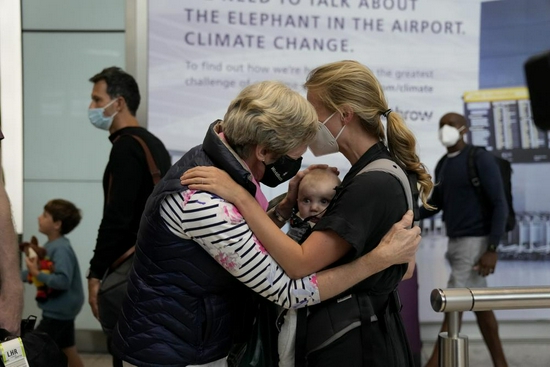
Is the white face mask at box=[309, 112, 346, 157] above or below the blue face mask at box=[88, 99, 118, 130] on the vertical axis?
below

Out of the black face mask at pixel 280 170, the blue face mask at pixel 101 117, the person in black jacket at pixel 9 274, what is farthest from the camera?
the blue face mask at pixel 101 117

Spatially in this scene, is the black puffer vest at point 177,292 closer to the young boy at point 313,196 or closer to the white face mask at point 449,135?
the young boy at point 313,196

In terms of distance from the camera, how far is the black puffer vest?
184cm

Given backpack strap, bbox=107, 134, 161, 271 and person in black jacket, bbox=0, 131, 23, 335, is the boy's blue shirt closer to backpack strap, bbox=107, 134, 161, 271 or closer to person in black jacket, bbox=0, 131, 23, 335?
backpack strap, bbox=107, 134, 161, 271

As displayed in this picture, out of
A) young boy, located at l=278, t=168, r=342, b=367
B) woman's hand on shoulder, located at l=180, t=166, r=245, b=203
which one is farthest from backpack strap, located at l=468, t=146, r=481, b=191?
woman's hand on shoulder, located at l=180, t=166, r=245, b=203

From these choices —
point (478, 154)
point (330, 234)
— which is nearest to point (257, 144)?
point (330, 234)

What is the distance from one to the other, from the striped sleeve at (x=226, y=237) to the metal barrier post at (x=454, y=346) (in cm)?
45

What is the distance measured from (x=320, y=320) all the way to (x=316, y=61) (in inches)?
137

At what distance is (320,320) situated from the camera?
200 cm

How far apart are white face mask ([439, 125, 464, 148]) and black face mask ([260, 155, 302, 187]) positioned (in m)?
3.14

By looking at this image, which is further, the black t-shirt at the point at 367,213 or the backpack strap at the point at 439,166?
the backpack strap at the point at 439,166

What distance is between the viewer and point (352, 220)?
188 cm

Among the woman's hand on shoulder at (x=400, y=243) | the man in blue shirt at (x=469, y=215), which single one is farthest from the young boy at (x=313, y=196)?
the man in blue shirt at (x=469, y=215)

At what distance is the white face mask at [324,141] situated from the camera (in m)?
2.12
